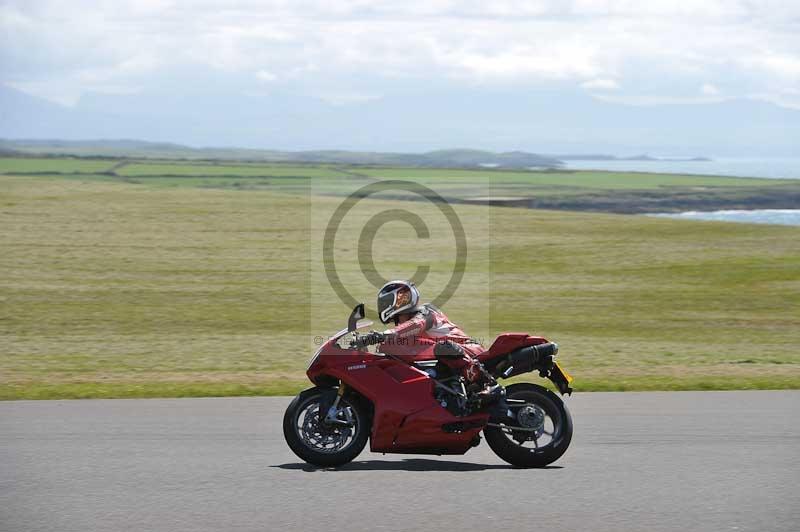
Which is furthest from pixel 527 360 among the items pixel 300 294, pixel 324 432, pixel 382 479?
pixel 300 294

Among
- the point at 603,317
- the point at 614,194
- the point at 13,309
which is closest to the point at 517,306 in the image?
the point at 603,317

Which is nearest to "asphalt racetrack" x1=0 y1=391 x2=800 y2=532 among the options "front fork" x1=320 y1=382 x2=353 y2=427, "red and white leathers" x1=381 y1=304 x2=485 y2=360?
"front fork" x1=320 y1=382 x2=353 y2=427

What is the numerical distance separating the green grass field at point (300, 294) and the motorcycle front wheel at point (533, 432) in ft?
17.0

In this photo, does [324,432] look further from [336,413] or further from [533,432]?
[533,432]

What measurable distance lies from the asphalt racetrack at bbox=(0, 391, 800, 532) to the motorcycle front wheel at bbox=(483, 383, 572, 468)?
142 mm

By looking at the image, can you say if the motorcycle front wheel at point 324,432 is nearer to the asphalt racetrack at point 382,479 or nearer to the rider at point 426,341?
the asphalt racetrack at point 382,479

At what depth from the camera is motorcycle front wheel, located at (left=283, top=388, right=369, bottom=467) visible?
8977mm

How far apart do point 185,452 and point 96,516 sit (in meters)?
2.11

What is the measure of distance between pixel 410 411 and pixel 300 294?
66.9 ft

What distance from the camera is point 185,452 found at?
946cm

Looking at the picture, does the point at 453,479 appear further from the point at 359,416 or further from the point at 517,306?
the point at 517,306

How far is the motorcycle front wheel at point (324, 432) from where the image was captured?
8977mm

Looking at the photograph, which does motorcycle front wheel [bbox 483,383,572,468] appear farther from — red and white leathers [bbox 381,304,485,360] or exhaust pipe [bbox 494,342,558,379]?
red and white leathers [bbox 381,304,485,360]

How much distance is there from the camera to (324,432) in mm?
9023
